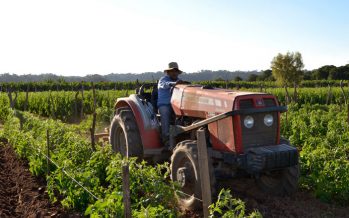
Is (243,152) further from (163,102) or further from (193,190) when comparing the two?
(163,102)

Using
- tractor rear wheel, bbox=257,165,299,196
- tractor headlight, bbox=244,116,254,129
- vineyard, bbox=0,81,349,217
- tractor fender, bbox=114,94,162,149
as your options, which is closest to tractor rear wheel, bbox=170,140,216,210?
vineyard, bbox=0,81,349,217

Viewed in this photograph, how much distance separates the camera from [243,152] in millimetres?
4586

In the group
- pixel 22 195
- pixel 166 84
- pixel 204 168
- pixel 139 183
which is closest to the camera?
pixel 204 168

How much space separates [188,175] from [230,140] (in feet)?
1.97

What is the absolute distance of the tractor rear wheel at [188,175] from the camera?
14.6 feet

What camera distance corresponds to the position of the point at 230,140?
4.62 meters

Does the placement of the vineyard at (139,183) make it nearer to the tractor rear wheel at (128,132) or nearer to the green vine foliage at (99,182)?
the green vine foliage at (99,182)

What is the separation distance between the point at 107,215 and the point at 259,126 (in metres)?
2.07

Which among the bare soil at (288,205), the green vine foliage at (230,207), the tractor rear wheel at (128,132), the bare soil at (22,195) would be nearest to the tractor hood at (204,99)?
the tractor rear wheel at (128,132)

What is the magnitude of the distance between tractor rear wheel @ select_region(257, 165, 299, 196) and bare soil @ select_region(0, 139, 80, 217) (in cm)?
228

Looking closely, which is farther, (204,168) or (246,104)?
(246,104)

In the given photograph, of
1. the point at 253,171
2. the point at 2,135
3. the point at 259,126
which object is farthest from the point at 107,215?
the point at 2,135

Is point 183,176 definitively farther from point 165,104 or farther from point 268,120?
point 165,104

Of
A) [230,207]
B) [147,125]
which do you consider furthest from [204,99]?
[230,207]
